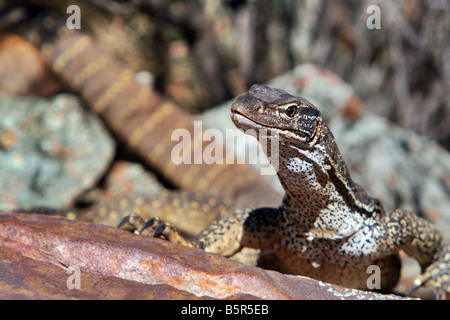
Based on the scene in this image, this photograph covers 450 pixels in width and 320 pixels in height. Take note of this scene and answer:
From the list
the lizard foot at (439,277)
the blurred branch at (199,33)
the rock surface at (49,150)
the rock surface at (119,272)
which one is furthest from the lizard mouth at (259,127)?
the blurred branch at (199,33)

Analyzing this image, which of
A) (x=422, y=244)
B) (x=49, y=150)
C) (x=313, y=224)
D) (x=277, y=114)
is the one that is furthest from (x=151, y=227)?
(x=49, y=150)

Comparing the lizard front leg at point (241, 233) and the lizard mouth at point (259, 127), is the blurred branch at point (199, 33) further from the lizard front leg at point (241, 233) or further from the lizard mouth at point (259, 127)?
the lizard mouth at point (259, 127)

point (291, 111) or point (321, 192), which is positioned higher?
point (291, 111)

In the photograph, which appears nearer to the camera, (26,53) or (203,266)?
(203,266)

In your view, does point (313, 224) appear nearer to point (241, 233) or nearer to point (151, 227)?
point (241, 233)

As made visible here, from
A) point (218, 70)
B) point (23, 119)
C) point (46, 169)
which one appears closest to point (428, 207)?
point (218, 70)

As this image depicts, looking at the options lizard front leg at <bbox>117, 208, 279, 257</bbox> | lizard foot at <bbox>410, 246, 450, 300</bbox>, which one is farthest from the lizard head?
lizard foot at <bbox>410, 246, 450, 300</bbox>

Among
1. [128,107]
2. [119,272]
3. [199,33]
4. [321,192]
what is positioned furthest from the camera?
[199,33]
